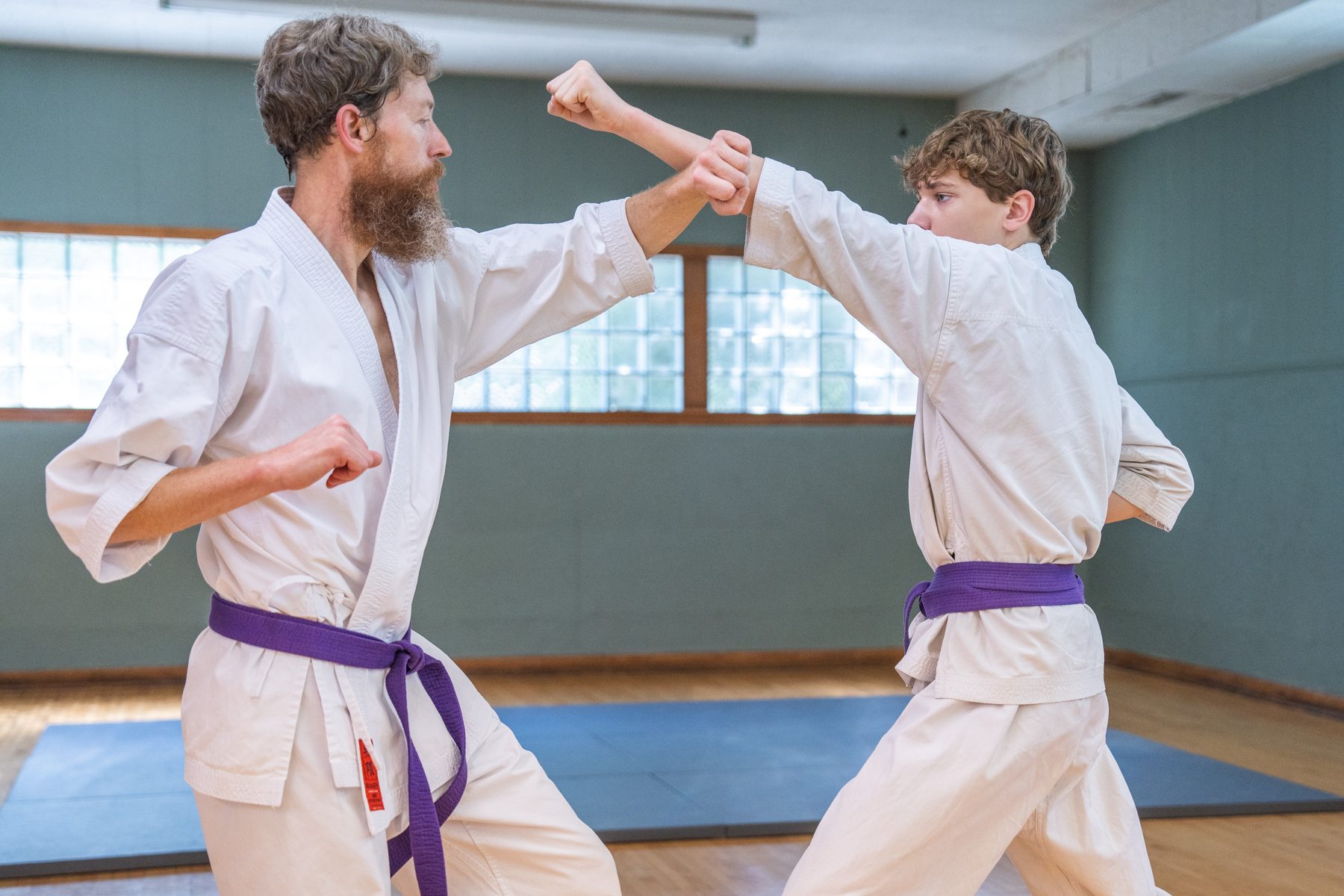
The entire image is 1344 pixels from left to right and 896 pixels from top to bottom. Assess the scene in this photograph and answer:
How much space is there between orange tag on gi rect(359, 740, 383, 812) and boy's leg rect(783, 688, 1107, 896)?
60 centimetres

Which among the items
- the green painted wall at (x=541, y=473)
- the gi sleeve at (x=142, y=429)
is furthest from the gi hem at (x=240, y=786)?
the green painted wall at (x=541, y=473)

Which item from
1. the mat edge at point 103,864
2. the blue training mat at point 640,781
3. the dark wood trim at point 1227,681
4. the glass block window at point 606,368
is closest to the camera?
the mat edge at point 103,864

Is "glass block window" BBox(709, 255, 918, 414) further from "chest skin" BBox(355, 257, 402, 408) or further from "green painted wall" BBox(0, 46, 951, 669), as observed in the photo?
"chest skin" BBox(355, 257, 402, 408)

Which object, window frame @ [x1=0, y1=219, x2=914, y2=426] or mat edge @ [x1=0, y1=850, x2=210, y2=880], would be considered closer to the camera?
mat edge @ [x1=0, y1=850, x2=210, y2=880]

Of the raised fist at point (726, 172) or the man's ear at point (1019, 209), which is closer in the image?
the raised fist at point (726, 172)

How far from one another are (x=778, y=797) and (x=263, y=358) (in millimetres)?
2758

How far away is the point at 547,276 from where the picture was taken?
175 cm

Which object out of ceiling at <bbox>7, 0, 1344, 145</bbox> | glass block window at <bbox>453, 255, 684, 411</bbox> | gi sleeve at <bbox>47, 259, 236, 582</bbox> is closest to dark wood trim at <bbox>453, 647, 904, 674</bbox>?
glass block window at <bbox>453, 255, 684, 411</bbox>

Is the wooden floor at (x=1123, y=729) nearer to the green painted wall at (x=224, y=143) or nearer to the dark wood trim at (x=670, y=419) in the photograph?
the dark wood trim at (x=670, y=419)

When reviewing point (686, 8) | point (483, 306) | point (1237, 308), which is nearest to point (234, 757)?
point (483, 306)

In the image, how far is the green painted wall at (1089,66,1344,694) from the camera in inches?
217

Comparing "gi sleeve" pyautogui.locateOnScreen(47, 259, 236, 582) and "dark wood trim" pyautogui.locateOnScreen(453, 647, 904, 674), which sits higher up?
"gi sleeve" pyautogui.locateOnScreen(47, 259, 236, 582)

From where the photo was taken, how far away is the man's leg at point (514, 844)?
1.54m

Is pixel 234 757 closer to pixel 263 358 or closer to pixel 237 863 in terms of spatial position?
pixel 237 863
